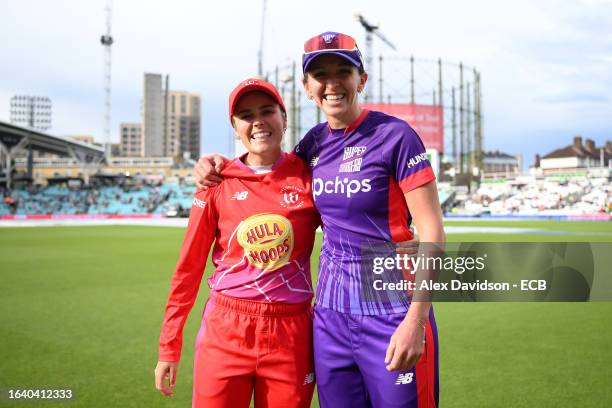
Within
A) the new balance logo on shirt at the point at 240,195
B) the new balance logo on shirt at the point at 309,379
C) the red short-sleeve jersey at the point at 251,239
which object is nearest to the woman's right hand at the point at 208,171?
the red short-sleeve jersey at the point at 251,239

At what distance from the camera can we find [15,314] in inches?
329

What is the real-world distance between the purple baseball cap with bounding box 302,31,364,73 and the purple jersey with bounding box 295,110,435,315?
1.10 ft

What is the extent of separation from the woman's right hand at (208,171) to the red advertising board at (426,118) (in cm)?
5346

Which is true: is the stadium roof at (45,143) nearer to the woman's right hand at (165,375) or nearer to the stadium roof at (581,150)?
the woman's right hand at (165,375)

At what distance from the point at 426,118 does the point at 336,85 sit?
55.7 m

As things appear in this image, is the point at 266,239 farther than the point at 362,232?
Yes

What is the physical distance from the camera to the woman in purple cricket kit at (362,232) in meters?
2.48

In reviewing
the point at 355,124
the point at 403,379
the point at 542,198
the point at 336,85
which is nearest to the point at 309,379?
the point at 403,379

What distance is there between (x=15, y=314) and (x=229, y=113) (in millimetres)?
7251

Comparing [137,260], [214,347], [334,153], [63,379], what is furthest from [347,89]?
[137,260]

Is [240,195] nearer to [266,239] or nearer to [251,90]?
[266,239]

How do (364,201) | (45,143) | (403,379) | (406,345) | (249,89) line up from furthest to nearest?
(45,143), (249,89), (364,201), (403,379), (406,345)

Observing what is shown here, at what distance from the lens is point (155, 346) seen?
6.50 m

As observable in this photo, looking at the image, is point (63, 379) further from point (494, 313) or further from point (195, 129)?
point (195, 129)
